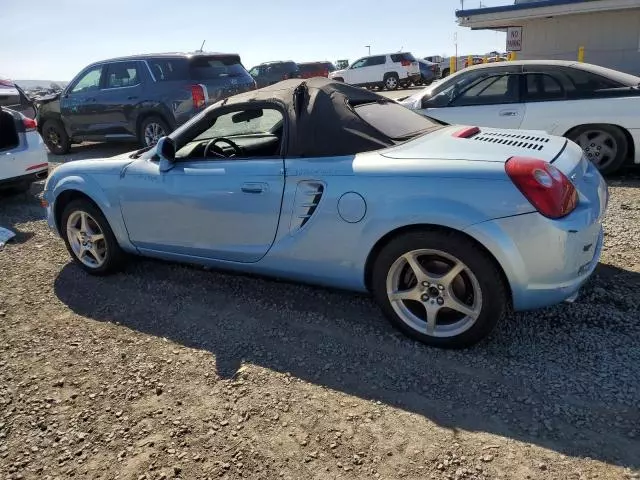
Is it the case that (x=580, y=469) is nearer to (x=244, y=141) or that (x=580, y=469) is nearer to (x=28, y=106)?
(x=244, y=141)

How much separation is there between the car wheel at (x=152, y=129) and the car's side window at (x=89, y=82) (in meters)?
1.45

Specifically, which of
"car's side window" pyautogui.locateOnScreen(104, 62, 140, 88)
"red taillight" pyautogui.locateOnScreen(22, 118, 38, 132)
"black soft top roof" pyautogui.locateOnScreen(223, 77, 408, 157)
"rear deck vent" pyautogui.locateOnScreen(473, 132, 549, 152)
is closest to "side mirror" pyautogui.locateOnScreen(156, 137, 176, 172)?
"black soft top roof" pyautogui.locateOnScreen(223, 77, 408, 157)

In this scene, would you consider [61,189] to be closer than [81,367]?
No

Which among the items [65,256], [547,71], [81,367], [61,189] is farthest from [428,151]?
[547,71]

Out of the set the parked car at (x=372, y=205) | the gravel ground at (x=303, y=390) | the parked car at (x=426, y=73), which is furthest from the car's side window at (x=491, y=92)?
the parked car at (x=426, y=73)

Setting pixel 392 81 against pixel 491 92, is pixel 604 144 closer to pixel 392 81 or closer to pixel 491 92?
pixel 491 92

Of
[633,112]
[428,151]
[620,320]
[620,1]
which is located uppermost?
[620,1]

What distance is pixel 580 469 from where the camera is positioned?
2.04 metres

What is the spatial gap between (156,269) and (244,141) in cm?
136

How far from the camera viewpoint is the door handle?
3189 millimetres

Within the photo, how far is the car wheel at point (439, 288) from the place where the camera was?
2.66 metres

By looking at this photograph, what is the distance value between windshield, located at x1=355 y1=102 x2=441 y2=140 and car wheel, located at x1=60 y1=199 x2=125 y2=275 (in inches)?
88.1

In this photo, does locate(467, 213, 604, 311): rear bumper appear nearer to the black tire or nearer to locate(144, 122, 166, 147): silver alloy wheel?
locate(144, 122, 166, 147): silver alloy wheel

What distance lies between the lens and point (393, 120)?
11.5ft
